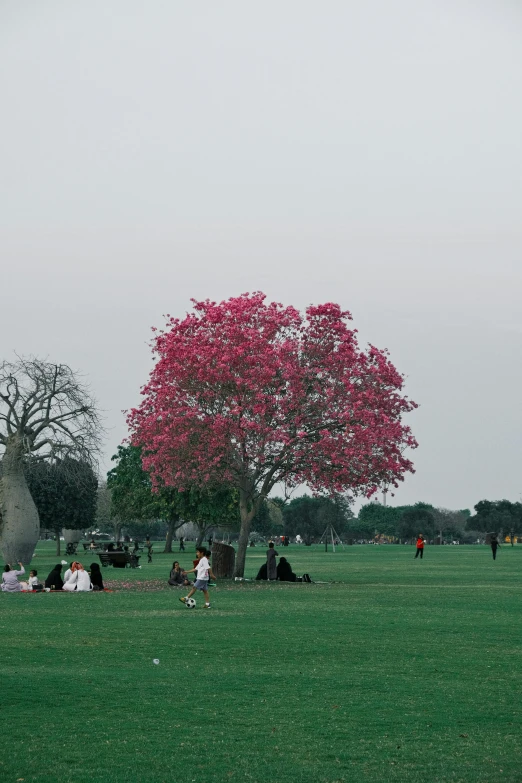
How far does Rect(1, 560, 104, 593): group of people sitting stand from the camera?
35094 millimetres

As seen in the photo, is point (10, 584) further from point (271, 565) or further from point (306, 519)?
point (306, 519)

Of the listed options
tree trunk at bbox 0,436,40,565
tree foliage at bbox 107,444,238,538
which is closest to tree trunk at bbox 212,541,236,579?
tree trunk at bbox 0,436,40,565

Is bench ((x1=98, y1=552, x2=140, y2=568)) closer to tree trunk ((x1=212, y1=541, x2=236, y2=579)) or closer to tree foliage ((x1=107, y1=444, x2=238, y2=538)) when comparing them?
tree foliage ((x1=107, y1=444, x2=238, y2=538))

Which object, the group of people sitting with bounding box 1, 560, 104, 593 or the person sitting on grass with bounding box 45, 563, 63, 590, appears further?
the person sitting on grass with bounding box 45, 563, 63, 590

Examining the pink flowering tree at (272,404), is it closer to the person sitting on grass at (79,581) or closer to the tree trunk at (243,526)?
the tree trunk at (243,526)

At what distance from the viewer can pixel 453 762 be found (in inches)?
419

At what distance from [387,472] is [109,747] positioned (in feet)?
102

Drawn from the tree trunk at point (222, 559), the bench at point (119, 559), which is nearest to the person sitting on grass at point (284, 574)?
the tree trunk at point (222, 559)

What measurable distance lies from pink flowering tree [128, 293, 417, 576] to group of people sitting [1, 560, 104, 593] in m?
6.40

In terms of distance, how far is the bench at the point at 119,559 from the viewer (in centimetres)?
6150

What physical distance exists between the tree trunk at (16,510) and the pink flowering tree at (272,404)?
10.1 m

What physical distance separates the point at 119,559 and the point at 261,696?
161 feet

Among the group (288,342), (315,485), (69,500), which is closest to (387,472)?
(315,485)

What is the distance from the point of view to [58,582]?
36562 mm
